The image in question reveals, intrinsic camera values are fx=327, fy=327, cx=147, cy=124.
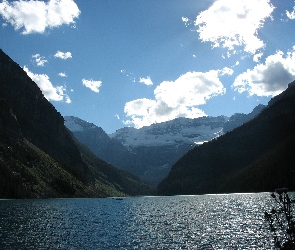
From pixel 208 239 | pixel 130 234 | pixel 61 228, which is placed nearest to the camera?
pixel 208 239

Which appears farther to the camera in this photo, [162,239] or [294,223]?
[162,239]

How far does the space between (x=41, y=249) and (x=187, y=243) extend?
939 inches

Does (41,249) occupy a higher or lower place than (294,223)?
lower

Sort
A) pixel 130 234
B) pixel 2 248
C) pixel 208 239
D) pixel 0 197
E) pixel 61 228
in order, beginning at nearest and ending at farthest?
1. pixel 2 248
2. pixel 208 239
3. pixel 130 234
4. pixel 61 228
5. pixel 0 197

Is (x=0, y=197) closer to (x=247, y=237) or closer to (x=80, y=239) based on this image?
(x=80, y=239)

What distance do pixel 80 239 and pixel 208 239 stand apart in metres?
23.6

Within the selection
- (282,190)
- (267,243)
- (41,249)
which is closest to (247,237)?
(267,243)

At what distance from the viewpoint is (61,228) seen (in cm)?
7550

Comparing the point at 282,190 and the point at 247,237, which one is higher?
the point at 282,190

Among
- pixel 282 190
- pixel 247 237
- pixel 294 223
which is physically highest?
pixel 282 190

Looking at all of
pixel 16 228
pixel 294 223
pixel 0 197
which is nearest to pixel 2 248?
pixel 16 228

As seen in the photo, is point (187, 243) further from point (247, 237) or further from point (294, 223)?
point (294, 223)

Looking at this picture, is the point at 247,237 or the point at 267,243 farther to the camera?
the point at 247,237

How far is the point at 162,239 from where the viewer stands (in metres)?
60.1
